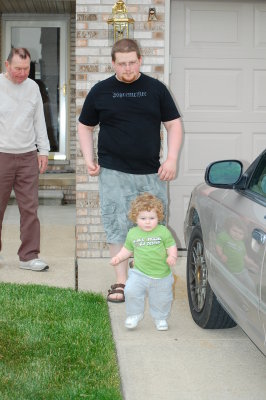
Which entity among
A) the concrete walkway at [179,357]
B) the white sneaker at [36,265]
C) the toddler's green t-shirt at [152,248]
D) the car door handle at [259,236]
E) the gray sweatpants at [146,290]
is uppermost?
the car door handle at [259,236]

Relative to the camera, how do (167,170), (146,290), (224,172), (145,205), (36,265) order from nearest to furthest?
(224,172) < (145,205) < (146,290) < (167,170) < (36,265)

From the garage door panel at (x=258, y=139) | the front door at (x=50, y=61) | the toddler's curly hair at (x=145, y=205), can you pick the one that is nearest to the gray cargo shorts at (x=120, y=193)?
the toddler's curly hair at (x=145, y=205)

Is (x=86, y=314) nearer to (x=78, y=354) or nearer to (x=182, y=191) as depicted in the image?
(x=78, y=354)

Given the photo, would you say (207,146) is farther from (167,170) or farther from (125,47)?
(125,47)

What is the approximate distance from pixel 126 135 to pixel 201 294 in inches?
50.6

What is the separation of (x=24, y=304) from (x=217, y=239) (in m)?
1.91

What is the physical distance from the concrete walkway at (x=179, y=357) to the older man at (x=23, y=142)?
0.41 meters

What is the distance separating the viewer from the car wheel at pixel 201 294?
17.2ft

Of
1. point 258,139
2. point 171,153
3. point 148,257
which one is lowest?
point 148,257

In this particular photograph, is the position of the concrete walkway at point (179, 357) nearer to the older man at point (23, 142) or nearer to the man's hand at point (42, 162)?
the older man at point (23, 142)

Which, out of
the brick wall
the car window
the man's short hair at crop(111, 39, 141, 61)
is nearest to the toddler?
the car window

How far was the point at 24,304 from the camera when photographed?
5977 millimetres

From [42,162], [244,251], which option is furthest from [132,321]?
[42,162]

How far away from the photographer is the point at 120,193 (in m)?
5.89
